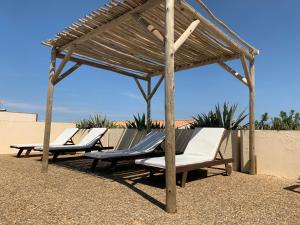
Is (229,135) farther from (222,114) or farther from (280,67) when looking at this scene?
(280,67)

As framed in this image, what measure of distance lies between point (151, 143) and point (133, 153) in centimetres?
81

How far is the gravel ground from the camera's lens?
278 cm

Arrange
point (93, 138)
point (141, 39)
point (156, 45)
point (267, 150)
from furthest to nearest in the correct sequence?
point (93, 138), point (156, 45), point (267, 150), point (141, 39)

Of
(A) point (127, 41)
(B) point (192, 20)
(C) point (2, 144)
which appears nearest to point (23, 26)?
(C) point (2, 144)

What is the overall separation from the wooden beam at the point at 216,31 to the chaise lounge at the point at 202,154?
1880 millimetres

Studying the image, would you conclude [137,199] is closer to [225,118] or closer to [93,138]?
[225,118]

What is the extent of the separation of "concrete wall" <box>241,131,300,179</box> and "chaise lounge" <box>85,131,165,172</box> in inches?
86.4

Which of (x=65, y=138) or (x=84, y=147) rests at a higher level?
(x=65, y=138)

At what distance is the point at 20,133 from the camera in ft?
31.9

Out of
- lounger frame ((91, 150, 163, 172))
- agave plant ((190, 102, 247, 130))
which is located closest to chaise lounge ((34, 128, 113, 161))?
lounger frame ((91, 150, 163, 172))

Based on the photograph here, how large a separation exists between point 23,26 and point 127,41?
845cm

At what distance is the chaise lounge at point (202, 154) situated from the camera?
4.62 metres

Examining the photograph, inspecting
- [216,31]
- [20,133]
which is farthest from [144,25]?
[20,133]

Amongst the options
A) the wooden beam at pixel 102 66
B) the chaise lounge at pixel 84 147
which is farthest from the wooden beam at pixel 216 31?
the chaise lounge at pixel 84 147
